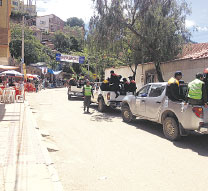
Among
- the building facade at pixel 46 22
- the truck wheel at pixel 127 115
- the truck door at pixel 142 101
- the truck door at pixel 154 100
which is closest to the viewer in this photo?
the truck door at pixel 154 100

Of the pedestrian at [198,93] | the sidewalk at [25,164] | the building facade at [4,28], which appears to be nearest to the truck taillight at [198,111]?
the pedestrian at [198,93]

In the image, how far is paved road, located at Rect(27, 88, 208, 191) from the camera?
13.2 ft

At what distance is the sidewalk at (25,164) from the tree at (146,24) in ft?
28.8

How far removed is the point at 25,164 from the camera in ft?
15.1

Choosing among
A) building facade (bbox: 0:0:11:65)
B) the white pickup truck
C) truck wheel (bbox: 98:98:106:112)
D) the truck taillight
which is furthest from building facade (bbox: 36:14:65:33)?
the truck taillight

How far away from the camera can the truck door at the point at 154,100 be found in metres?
7.57

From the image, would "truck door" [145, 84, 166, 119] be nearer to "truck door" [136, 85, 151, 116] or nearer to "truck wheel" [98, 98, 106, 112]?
"truck door" [136, 85, 151, 116]

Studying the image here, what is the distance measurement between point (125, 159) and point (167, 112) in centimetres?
257

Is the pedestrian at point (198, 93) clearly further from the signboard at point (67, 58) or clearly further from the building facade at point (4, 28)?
the signboard at point (67, 58)

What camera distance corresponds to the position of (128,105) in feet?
31.7

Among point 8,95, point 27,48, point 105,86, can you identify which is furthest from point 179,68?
point 27,48

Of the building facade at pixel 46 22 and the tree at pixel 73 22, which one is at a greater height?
the tree at pixel 73 22

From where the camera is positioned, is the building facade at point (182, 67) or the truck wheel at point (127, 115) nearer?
the truck wheel at point (127, 115)

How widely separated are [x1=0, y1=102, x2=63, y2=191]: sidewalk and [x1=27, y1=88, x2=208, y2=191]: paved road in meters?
0.29
